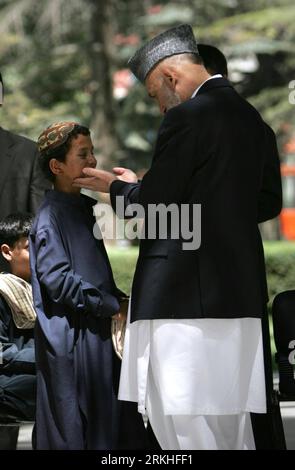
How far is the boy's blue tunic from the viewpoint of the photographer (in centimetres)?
471

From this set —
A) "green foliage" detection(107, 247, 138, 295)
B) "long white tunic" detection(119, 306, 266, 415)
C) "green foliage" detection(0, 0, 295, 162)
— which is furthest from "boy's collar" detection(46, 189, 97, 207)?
"green foliage" detection(0, 0, 295, 162)

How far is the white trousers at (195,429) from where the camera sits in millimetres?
4434

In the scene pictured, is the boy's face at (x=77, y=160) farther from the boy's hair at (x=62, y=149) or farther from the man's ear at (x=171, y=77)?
the man's ear at (x=171, y=77)

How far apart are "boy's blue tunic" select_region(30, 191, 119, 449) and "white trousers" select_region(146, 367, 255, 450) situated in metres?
0.36

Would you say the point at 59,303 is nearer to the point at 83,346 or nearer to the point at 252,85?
the point at 83,346

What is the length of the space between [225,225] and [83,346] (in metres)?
0.87

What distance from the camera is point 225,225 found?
443 centimetres

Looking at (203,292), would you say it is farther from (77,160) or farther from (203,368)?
(77,160)

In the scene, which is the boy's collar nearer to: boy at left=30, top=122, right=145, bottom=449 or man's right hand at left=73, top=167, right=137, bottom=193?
boy at left=30, top=122, right=145, bottom=449

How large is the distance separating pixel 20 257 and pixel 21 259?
0.5 inches

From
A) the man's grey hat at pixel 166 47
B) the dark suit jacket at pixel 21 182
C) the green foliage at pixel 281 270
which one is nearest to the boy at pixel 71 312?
the man's grey hat at pixel 166 47

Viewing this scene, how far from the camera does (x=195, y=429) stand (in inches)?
175

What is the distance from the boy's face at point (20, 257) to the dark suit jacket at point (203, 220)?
1069 mm

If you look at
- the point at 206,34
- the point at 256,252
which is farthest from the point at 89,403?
the point at 206,34
